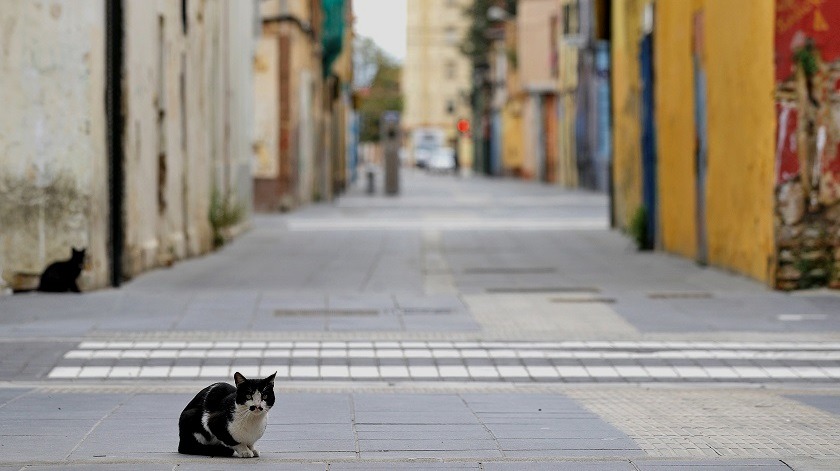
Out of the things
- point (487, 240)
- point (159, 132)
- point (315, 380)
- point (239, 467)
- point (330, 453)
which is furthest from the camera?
point (487, 240)

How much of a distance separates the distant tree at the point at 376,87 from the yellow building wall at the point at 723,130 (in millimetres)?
74727

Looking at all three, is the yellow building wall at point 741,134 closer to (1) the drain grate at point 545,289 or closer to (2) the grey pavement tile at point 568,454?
(1) the drain grate at point 545,289

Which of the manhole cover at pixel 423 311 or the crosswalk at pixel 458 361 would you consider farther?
the manhole cover at pixel 423 311

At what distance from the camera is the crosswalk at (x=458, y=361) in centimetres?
1071

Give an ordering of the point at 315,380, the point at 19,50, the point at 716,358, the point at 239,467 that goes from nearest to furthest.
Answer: the point at 239,467 < the point at 315,380 < the point at 716,358 < the point at 19,50

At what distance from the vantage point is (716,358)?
11.5 metres

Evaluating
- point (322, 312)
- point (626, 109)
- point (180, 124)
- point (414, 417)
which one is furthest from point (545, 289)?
point (626, 109)

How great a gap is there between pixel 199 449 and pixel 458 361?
413 cm

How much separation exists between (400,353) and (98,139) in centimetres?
543

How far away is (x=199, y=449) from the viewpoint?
734cm

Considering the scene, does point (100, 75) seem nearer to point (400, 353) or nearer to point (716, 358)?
point (400, 353)

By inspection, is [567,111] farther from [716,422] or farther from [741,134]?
[716,422]

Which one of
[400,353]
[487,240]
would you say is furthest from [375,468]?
[487,240]

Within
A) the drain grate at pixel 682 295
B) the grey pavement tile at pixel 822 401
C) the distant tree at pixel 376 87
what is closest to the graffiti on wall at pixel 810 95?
the drain grate at pixel 682 295
